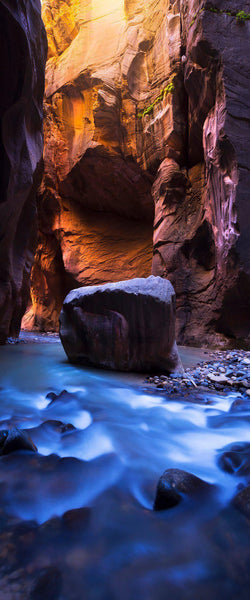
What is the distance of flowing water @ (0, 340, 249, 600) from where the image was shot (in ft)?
3.01

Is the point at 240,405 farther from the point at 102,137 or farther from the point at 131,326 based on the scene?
the point at 102,137

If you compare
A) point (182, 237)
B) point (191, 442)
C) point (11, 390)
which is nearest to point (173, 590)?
point (191, 442)

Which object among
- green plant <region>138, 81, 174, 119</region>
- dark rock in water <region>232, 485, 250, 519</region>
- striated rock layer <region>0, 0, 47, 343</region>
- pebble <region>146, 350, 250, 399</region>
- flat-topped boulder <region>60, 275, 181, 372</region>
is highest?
green plant <region>138, 81, 174, 119</region>

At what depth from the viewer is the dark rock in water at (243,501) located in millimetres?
1239

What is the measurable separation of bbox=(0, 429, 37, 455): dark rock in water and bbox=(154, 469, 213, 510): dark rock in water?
0.80 m

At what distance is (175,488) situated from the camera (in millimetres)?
1371

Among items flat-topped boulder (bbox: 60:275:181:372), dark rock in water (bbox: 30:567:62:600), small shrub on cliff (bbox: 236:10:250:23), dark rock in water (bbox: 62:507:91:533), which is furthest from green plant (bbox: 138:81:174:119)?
dark rock in water (bbox: 30:567:62:600)

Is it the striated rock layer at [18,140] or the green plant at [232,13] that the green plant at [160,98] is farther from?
the striated rock layer at [18,140]

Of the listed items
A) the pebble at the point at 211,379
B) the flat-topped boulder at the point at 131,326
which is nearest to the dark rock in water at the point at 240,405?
the pebble at the point at 211,379

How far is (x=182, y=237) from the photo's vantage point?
9.30m

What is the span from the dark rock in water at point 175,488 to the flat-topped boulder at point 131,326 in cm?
248

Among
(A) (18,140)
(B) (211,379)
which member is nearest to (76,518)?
(B) (211,379)

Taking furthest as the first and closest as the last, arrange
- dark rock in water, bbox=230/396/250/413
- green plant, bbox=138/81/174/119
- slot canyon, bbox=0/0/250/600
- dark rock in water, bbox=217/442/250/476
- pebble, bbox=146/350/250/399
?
1. green plant, bbox=138/81/174/119
2. pebble, bbox=146/350/250/399
3. dark rock in water, bbox=230/396/250/413
4. dark rock in water, bbox=217/442/250/476
5. slot canyon, bbox=0/0/250/600

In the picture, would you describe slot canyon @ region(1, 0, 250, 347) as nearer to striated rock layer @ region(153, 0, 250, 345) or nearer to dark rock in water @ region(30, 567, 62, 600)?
striated rock layer @ region(153, 0, 250, 345)
